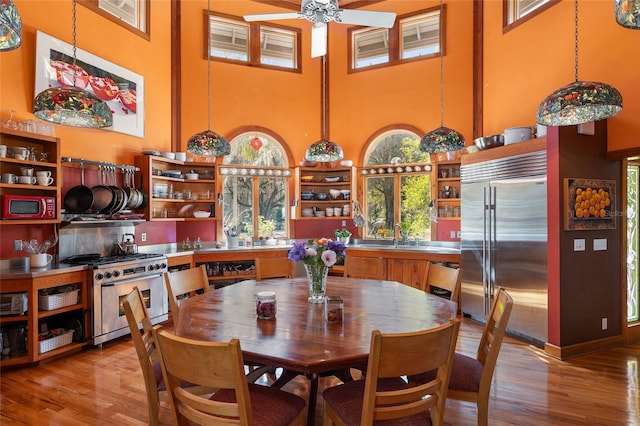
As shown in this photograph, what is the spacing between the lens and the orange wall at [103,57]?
387 centimetres

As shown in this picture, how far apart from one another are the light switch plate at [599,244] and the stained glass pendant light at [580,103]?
1.80m

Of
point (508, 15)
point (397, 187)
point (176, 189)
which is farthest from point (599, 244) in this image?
point (176, 189)

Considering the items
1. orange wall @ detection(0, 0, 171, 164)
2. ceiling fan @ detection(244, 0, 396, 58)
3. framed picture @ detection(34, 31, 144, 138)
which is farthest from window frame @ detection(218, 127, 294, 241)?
ceiling fan @ detection(244, 0, 396, 58)

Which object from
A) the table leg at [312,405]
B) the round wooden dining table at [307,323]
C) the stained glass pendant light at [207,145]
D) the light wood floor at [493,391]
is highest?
the stained glass pendant light at [207,145]

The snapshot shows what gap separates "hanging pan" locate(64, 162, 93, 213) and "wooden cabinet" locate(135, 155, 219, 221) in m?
0.75

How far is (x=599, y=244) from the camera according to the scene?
3896mm

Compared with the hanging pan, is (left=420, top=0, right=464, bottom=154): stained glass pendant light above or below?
above

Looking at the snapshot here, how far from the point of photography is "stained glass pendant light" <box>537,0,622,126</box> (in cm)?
239

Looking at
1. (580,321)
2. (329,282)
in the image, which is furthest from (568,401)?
(329,282)

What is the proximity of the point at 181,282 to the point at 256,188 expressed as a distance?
11.5ft

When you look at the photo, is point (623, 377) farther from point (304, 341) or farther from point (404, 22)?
point (404, 22)

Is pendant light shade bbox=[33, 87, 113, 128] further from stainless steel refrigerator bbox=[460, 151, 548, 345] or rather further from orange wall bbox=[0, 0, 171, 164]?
stainless steel refrigerator bbox=[460, 151, 548, 345]

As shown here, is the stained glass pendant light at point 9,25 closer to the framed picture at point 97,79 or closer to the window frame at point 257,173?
the framed picture at point 97,79

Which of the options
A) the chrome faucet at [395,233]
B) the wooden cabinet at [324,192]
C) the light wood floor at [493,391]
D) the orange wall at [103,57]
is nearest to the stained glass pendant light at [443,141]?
the light wood floor at [493,391]
